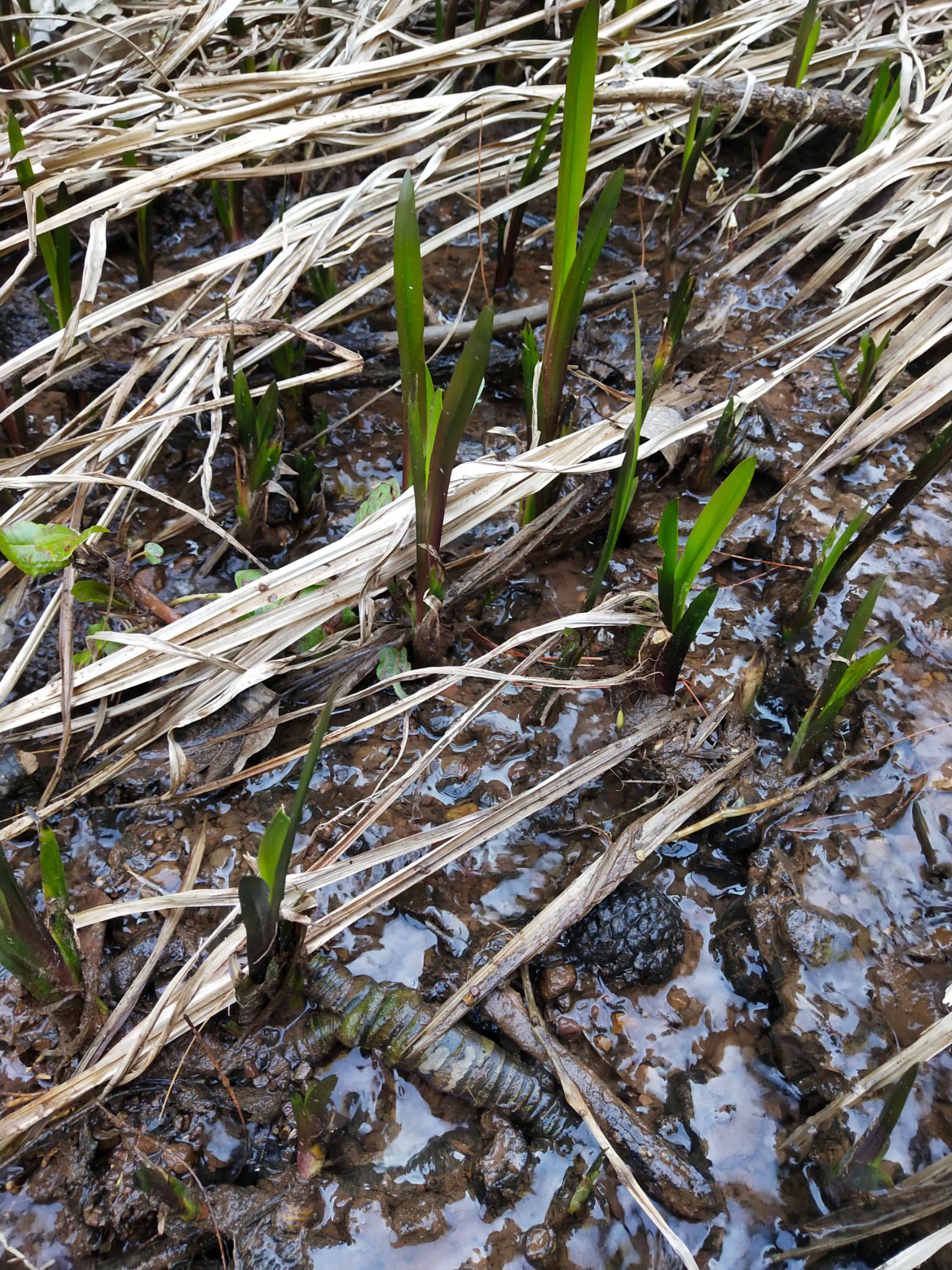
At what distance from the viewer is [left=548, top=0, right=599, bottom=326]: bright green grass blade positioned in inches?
52.5

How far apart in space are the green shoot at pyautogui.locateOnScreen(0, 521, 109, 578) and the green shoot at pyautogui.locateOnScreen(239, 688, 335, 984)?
81cm

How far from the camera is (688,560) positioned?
144 centimetres

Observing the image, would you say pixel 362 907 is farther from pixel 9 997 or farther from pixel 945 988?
pixel 945 988

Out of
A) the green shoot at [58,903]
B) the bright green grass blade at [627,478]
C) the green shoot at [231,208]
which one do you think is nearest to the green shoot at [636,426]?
the bright green grass blade at [627,478]

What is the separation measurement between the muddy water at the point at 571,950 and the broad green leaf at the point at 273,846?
0.47m

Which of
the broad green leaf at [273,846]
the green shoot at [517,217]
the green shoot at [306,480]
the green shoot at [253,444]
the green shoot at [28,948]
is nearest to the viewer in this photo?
the broad green leaf at [273,846]

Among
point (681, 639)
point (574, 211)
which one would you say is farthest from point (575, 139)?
point (681, 639)

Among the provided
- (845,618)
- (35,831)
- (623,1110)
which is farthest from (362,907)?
(845,618)

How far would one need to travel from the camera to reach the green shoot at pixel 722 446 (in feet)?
6.27

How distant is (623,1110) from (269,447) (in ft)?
5.04

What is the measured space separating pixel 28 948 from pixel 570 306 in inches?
59.0

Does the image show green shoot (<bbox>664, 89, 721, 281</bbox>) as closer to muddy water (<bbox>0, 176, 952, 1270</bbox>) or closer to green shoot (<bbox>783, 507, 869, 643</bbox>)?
muddy water (<bbox>0, 176, 952, 1270</bbox>)

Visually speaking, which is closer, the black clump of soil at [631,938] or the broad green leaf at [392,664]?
the black clump of soil at [631,938]

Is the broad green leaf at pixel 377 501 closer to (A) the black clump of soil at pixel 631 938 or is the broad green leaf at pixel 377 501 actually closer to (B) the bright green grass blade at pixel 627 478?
(B) the bright green grass blade at pixel 627 478
